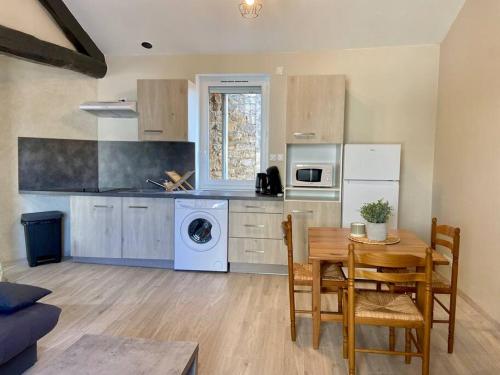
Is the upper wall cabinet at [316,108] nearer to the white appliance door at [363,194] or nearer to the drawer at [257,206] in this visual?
the white appliance door at [363,194]

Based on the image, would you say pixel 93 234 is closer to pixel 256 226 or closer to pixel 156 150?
pixel 156 150

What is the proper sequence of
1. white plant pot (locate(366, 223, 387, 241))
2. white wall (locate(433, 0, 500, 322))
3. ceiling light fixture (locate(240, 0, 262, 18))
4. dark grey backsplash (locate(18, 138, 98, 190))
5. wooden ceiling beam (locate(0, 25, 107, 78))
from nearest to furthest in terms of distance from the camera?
1. white plant pot (locate(366, 223, 387, 241))
2. white wall (locate(433, 0, 500, 322))
3. ceiling light fixture (locate(240, 0, 262, 18))
4. wooden ceiling beam (locate(0, 25, 107, 78))
5. dark grey backsplash (locate(18, 138, 98, 190))

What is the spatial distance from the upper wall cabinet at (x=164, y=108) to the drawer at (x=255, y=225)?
112cm

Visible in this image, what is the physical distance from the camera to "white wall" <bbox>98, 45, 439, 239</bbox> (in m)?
4.14

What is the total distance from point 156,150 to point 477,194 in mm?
3486

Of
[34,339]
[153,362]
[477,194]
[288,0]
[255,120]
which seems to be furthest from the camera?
[255,120]

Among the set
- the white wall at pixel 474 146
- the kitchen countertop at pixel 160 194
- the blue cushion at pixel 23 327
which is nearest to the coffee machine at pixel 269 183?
the kitchen countertop at pixel 160 194

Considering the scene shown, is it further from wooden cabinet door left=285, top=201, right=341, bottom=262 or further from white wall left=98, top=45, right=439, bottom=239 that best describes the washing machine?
white wall left=98, top=45, right=439, bottom=239

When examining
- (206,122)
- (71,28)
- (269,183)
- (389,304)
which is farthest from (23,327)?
(71,28)

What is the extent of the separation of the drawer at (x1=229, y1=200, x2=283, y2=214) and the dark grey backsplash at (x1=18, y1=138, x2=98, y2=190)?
2.03 meters

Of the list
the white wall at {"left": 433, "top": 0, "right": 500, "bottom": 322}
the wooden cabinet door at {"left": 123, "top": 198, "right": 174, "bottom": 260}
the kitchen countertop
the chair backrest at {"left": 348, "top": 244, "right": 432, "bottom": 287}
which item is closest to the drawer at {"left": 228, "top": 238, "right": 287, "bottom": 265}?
the kitchen countertop

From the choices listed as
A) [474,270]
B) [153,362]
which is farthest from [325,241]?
[474,270]

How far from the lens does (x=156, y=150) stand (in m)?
4.68

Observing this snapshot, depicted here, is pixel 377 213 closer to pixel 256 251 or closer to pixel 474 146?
pixel 474 146
